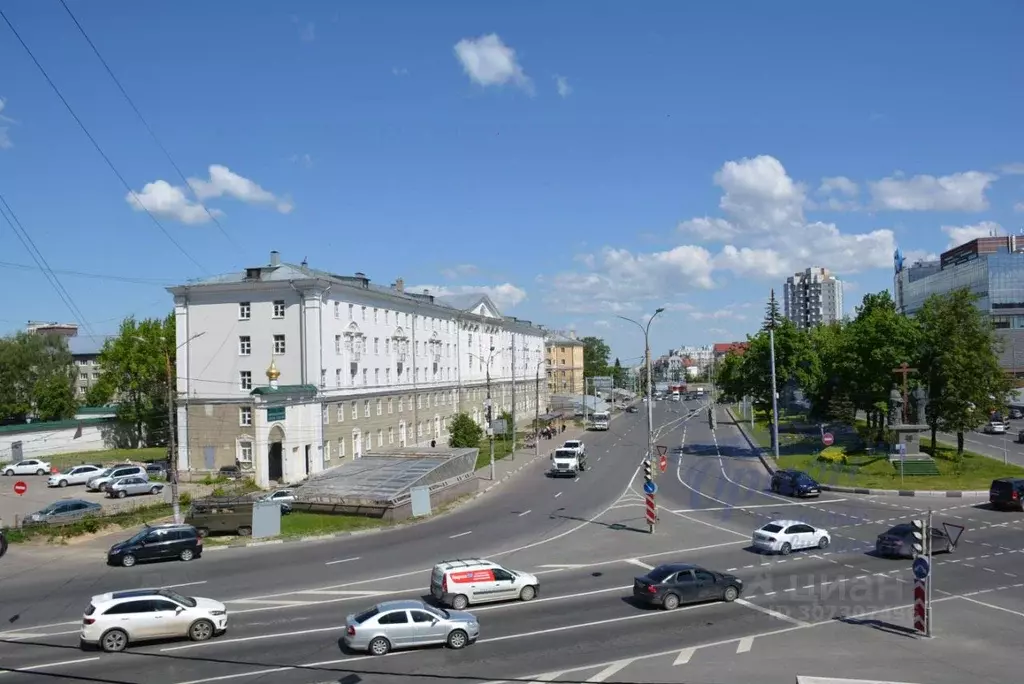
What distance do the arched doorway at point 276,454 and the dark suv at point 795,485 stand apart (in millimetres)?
31475

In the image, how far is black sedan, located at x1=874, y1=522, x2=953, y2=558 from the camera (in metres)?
28.9

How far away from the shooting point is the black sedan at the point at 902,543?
28.9 m

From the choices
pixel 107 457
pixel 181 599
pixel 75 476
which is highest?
pixel 181 599

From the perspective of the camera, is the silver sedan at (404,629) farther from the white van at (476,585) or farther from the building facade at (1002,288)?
the building facade at (1002,288)

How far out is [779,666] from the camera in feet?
56.5

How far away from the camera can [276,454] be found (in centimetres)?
5481

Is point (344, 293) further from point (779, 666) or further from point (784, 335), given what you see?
point (779, 666)

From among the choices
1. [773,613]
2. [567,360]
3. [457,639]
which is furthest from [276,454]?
[567,360]

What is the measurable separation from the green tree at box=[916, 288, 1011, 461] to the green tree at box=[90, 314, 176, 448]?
64828 millimetres

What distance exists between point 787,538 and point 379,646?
58.4 feet

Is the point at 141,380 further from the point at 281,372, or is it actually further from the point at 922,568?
the point at 922,568

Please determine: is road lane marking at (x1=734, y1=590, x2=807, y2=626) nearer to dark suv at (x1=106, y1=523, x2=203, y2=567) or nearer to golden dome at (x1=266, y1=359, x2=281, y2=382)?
dark suv at (x1=106, y1=523, x2=203, y2=567)

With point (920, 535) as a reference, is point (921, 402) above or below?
above

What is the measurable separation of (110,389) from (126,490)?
1417 inches
